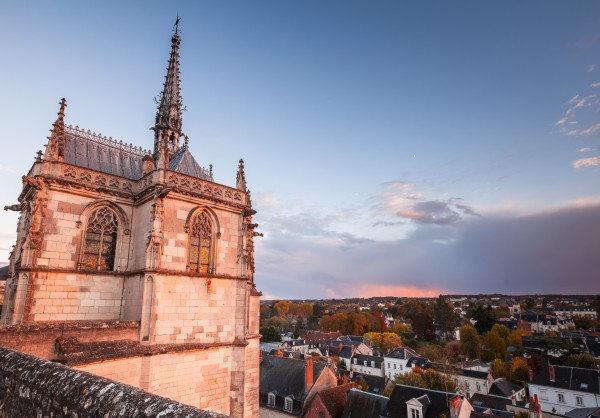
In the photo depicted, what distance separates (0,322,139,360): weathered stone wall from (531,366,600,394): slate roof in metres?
49.9

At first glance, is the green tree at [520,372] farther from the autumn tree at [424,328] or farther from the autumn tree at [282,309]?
the autumn tree at [282,309]

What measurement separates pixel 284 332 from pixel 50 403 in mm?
111794

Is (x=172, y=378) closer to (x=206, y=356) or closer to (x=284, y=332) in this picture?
(x=206, y=356)

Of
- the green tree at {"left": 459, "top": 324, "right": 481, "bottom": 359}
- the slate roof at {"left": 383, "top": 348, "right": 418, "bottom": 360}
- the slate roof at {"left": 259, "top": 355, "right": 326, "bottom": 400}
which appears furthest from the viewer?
the green tree at {"left": 459, "top": 324, "right": 481, "bottom": 359}

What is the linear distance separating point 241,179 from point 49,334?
9.37 m

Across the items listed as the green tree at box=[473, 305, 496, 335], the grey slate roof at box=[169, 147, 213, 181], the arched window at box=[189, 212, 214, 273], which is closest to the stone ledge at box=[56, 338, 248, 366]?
the arched window at box=[189, 212, 214, 273]

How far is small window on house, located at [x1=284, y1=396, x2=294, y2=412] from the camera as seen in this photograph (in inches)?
1402

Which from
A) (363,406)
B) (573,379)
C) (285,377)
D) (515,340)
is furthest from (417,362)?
(515,340)

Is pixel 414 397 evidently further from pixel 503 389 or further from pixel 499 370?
pixel 499 370

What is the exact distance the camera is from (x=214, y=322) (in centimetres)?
1455

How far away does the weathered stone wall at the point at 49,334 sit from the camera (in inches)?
380

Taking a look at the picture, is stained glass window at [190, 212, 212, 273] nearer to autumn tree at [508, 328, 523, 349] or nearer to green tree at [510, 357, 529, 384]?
green tree at [510, 357, 529, 384]

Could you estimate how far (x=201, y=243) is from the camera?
49.1 ft

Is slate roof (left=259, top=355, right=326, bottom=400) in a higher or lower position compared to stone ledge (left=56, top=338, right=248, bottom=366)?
lower
